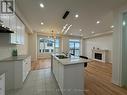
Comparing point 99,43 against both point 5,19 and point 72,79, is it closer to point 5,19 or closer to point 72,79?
point 72,79

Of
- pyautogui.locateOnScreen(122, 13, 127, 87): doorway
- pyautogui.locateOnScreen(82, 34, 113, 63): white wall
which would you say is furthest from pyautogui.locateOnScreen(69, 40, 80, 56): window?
pyautogui.locateOnScreen(122, 13, 127, 87): doorway

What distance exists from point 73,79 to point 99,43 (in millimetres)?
7721

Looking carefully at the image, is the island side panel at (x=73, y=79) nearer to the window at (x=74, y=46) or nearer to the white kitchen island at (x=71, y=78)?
the white kitchen island at (x=71, y=78)

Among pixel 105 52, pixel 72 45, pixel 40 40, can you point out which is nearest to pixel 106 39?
pixel 105 52

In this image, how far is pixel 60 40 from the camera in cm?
1046

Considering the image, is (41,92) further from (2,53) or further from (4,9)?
(4,9)

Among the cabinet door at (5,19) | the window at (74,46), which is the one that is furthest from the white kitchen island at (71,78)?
the window at (74,46)

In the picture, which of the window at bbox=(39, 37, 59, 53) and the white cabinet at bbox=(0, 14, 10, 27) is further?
the window at bbox=(39, 37, 59, 53)

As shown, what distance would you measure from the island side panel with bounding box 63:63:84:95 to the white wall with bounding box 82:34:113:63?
6.39 m

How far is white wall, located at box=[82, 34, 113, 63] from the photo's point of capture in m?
7.81

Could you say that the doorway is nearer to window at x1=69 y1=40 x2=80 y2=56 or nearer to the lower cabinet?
the lower cabinet

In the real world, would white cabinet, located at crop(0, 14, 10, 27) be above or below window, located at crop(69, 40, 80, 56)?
above

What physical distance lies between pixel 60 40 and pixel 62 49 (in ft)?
3.68

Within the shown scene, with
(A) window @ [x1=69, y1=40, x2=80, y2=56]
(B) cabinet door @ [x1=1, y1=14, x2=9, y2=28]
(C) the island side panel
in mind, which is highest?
(B) cabinet door @ [x1=1, y1=14, x2=9, y2=28]
